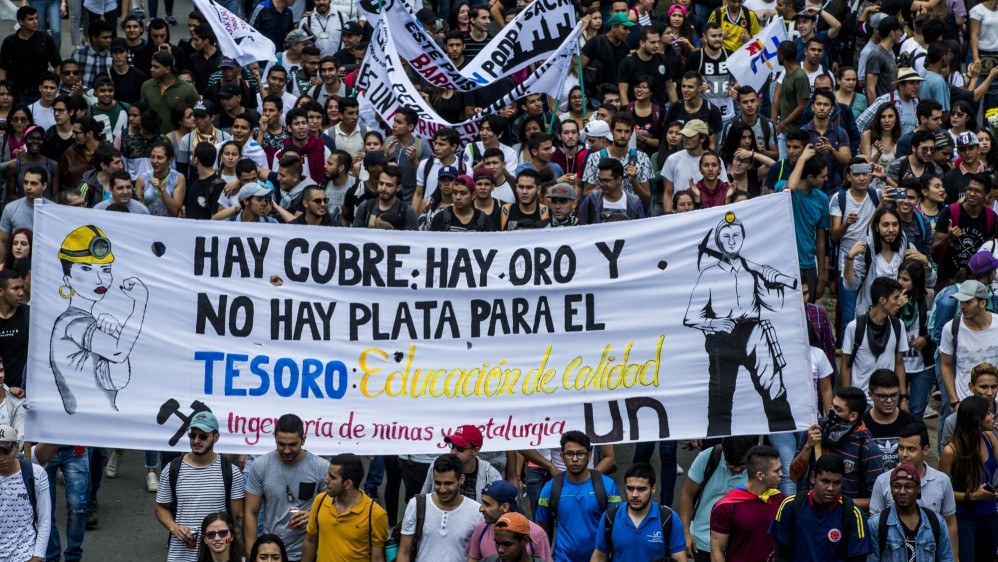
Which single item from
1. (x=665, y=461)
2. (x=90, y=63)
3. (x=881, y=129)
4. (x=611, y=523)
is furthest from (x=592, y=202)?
(x=90, y=63)

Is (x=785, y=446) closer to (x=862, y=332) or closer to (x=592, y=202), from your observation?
(x=862, y=332)

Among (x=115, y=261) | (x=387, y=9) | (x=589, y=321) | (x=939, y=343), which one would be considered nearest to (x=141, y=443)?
(x=115, y=261)

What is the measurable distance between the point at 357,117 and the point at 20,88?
4619 millimetres

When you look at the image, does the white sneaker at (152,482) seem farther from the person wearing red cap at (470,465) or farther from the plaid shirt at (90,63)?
the plaid shirt at (90,63)

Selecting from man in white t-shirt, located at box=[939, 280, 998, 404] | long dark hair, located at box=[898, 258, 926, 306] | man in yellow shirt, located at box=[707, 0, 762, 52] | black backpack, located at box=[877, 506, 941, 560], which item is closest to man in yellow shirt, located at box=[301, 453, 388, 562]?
black backpack, located at box=[877, 506, 941, 560]

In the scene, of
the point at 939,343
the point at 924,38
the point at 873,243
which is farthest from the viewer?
the point at 924,38

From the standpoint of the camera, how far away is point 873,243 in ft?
43.3

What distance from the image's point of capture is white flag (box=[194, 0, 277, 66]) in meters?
17.4

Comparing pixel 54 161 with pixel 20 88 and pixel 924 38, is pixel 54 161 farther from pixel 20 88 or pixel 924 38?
pixel 924 38

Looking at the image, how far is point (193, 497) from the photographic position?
32.6ft

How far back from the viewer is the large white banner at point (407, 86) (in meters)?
14.9

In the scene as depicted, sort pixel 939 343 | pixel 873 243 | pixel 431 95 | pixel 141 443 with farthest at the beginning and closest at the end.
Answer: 1. pixel 431 95
2. pixel 873 243
3. pixel 939 343
4. pixel 141 443

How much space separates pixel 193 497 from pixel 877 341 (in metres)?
5.00

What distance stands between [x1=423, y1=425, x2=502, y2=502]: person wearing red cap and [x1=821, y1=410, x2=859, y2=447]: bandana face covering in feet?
6.73
